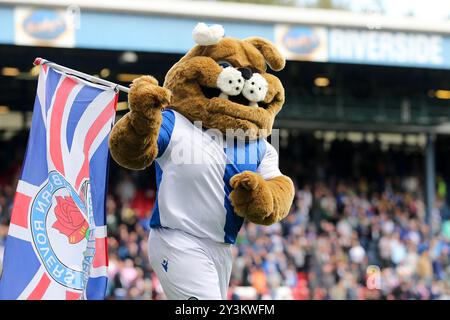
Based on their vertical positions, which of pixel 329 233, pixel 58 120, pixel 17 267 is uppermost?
pixel 58 120

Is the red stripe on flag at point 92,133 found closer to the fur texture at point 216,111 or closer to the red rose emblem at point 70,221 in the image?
the red rose emblem at point 70,221

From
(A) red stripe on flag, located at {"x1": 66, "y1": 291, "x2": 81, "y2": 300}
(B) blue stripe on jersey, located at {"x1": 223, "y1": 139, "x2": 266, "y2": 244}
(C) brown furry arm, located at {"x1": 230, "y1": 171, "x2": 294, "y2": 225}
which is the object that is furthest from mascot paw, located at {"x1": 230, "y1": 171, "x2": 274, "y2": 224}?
(A) red stripe on flag, located at {"x1": 66, "y1": 291, "x2": 81, "y2": 300}

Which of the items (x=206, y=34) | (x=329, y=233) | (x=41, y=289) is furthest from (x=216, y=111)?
(x=329, y=233)

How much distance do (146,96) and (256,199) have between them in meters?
0.75

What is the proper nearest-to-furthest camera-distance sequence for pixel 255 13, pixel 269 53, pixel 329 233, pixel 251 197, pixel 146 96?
pixel 146 96 < pixel 251 197 < pixel 269 53 < pixel 255 13 < pixel 329 233

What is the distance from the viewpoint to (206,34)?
16.4 ft

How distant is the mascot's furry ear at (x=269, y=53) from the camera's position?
524cm

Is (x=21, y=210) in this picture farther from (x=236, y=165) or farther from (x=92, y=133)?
(x=236, y=165)

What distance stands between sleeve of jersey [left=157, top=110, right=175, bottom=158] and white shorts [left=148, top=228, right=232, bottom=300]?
0.44 meters

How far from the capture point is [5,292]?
466 centimetres

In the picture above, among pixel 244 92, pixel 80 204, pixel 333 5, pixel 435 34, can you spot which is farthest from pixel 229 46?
pixel 333 5

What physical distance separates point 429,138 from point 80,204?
48.5 ft
